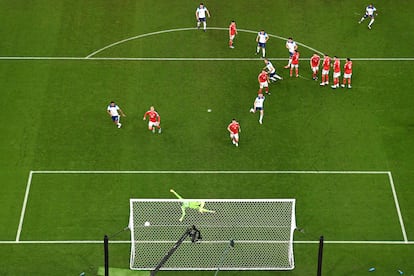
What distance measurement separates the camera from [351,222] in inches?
1654

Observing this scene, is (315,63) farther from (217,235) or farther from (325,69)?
(217,235)

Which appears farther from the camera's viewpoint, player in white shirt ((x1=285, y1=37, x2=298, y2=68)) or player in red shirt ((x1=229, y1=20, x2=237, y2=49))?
player in red shirt ((x1=229, y1=20, x2=237, y2=49))

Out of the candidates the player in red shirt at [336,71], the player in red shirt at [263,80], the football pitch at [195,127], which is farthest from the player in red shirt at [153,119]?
the player in red shirt at [336,71]

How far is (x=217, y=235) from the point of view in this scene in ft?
134

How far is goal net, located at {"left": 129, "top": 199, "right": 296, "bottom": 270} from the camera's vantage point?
4022 centimetres

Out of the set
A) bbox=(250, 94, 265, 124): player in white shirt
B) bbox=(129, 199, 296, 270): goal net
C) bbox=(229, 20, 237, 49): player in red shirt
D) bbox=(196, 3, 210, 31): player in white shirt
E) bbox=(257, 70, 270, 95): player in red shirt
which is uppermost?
bbox=(196, 3, 210, 31): player in white shirt

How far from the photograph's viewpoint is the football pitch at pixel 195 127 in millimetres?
41469

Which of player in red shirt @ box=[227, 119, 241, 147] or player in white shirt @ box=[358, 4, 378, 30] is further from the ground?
player in white shirt @ box=[358, 4, 378, 30]

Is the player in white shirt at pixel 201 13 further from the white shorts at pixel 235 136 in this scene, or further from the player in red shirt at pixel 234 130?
the white shorts at pixel 235 136

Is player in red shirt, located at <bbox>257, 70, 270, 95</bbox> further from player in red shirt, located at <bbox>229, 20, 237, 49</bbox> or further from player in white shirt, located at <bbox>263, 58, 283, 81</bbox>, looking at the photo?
player in red shirt, located at <bbox>229, 20, 237, 49</bbox>

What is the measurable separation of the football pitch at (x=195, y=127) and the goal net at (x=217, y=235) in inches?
21.2

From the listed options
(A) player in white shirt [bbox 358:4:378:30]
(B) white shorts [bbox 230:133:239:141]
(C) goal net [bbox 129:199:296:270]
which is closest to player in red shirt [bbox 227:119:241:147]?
(B) white shorts [bbox 230:133:239:141]

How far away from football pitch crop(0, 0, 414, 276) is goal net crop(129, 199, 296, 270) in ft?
1.77

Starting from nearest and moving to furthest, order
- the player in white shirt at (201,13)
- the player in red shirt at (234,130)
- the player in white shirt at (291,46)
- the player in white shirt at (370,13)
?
the player in red shirt at (234,130), the player in white shirt at (291,46), the player in white shirt at (201,13), the player in white shirt at (370,13)
